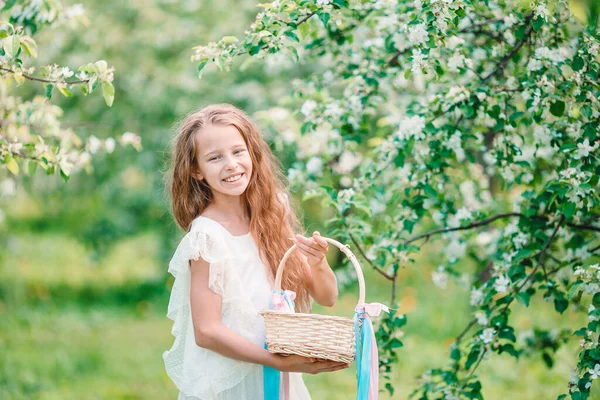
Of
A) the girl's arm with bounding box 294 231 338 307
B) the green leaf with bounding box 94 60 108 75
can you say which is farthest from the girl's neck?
the green leaf with bounding box 94 60 108 75

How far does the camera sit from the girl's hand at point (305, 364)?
6.07 feet

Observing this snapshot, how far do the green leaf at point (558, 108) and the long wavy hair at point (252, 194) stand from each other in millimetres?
978

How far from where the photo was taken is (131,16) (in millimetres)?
5637

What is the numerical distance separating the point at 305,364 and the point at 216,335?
271 mm

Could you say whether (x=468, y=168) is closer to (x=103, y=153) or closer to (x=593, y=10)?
(x=593, y=10)

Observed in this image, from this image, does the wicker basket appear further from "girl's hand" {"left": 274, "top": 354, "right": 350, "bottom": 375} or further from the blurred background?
the blurred background

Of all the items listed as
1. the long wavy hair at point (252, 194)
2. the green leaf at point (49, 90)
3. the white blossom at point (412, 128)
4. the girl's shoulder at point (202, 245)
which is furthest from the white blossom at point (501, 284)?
the green leaf at point (49, 90)

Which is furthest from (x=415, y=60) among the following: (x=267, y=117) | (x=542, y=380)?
(x=542, y=380)

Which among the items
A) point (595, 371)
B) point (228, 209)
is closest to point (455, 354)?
point (595, 371)

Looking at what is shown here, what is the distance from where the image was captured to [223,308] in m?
2.08

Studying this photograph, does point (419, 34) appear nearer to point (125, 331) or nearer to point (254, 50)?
point (254, 50)

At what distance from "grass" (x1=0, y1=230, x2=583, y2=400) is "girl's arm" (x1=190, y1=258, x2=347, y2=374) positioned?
1.21 meters

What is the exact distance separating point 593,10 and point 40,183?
5509 mm

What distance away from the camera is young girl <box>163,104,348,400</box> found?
1.99m
